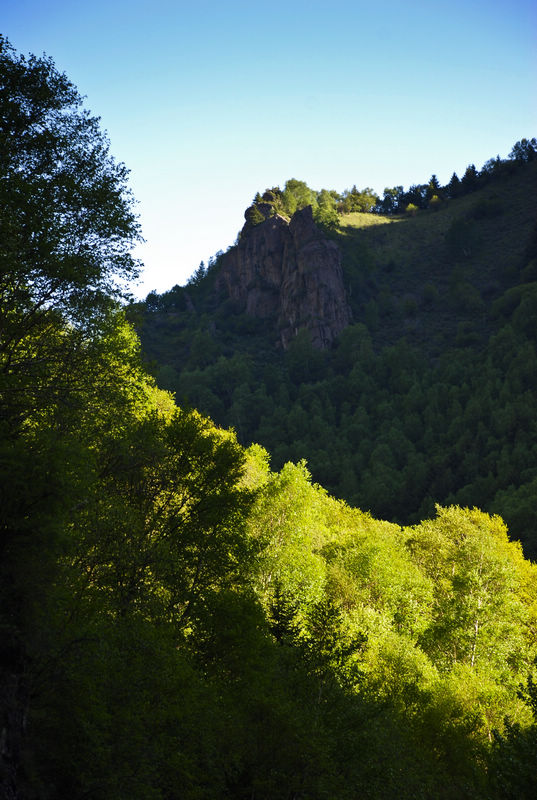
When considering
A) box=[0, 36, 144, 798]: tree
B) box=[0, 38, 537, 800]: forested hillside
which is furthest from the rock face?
box=[0, 36, 144, 798]: tree

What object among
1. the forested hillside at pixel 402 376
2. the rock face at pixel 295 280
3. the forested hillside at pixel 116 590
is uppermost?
the rock face at pixel 295 280

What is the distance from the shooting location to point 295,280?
595 ft

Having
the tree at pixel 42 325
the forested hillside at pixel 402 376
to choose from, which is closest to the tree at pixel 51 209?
the tree at pixel 42 325

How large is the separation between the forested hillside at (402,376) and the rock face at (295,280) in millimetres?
5074

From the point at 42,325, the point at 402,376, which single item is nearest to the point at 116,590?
the point at 42,325

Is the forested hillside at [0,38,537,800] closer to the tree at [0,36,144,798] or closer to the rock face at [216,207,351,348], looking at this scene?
the tree at [0,36,144,798]

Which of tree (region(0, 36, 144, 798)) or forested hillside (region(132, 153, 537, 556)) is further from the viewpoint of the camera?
forested hillside (region(132, 153, 537, 556))

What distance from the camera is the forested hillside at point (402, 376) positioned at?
10981 cm

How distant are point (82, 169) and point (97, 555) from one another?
11803mm

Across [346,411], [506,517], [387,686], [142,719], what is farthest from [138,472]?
[346,411]

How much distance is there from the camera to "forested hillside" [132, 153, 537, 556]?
360 feet

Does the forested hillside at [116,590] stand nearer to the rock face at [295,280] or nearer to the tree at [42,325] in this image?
the tree at [42,325]

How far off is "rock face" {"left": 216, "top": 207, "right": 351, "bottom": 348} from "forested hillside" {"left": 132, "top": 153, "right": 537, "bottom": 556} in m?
5.07

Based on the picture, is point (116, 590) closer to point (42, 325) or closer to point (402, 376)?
point (42, 325)
